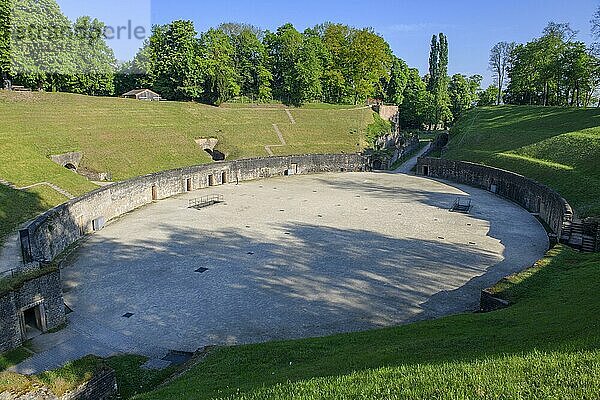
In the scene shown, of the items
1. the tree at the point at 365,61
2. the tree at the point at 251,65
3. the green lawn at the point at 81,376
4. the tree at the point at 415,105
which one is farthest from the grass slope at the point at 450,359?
the tree at the point at 415,105

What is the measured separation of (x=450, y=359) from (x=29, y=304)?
47.3ft

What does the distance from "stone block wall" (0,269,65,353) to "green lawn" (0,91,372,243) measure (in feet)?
27.0

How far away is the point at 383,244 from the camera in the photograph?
26219 mm

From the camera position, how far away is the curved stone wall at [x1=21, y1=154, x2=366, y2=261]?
76.4ft

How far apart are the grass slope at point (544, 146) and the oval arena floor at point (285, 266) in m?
4.39

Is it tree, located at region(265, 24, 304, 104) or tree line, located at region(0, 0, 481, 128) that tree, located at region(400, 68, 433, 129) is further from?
tree, located at region(265, 24, 304, 104)

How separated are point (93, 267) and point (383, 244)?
15.7 metres

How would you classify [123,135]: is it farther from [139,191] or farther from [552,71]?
[552,71]

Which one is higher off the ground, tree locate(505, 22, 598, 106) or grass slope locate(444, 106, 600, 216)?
tree locate(505, 22, 598, 106)

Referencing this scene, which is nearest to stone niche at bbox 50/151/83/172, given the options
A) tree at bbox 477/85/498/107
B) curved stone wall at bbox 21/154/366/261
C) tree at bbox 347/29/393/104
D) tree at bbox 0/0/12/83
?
curved stone wall at bbox 21/154/366/261

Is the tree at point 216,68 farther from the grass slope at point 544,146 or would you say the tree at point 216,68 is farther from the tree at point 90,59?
the grass slope at point 544,146

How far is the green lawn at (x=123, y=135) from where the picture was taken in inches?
1251

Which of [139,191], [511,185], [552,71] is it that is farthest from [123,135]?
[552,71]

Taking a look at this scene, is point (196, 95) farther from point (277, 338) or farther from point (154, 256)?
point (277, 338)
